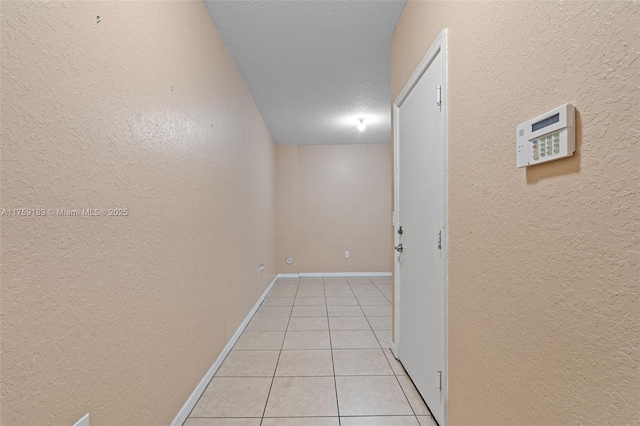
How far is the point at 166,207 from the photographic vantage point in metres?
1.47

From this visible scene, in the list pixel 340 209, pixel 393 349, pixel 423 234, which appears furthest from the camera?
pixel 340 209

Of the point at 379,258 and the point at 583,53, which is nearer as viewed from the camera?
the point at 583,53

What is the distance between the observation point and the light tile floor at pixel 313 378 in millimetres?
1629

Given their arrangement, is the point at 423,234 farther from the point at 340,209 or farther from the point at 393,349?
the point at 340,209

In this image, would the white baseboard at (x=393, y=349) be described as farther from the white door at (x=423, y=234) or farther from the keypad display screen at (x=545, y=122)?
the keypad display screen at (x=545, y=122)

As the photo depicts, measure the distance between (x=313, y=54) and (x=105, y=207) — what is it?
86.1 inches

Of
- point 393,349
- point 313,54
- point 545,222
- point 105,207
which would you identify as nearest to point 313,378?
point 393,349

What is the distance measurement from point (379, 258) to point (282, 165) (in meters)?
2.67

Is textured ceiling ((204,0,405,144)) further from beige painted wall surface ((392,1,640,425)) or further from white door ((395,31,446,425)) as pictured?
beige painted wall surface ((392,1,640,425))

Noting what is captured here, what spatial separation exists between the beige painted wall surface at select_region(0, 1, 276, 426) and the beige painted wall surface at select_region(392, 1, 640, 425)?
1371 mm

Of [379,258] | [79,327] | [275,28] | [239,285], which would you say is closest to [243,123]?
[275,28]

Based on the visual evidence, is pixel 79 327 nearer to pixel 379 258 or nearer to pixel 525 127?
pixel 525 127

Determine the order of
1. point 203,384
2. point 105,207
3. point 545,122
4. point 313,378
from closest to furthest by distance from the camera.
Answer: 1. point 545,122
2. point 105,207
3. point 203,384
4. point 313,378

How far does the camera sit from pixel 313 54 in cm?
255
